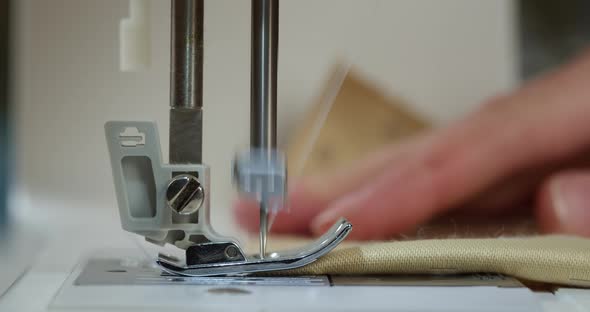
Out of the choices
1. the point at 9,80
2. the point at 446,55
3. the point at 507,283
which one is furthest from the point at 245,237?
the point at 446,55

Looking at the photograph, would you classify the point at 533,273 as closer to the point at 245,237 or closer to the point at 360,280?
the point at 360,280

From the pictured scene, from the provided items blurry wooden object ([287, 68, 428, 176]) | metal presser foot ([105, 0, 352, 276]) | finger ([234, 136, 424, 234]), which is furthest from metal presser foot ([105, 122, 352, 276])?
blurry wooden object ([287, 68, 428, 176])

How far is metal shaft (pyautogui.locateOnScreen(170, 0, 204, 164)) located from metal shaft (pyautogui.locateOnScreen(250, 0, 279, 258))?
4 centimetres

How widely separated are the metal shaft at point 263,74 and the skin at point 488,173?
28cm

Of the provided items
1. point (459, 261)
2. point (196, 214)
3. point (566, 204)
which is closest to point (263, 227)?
point (196, 214)

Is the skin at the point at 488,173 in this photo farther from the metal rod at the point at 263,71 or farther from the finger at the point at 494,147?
the metal rod at the point at 263,71

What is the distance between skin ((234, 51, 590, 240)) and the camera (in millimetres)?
889

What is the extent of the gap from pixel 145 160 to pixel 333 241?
0.16m

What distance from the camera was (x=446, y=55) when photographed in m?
1.68

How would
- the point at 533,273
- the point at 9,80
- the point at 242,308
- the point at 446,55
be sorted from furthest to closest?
the point at 446,55 < the point at 9,80 < the point at 533,273 < the point at 242,308

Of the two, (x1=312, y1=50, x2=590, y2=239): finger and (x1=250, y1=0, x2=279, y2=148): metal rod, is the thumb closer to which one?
(x1=312, y1=50, x2=590, y2=239): finger

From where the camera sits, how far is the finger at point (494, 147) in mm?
934

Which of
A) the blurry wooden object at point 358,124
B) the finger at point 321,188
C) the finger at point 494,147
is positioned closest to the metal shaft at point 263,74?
the finger at point 321,188

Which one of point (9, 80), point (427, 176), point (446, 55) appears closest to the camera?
point (427, 176)
